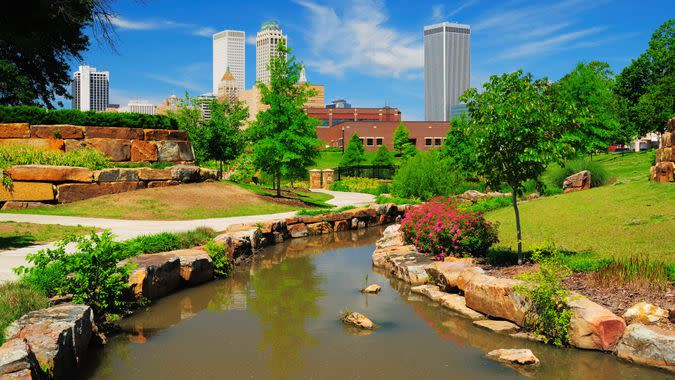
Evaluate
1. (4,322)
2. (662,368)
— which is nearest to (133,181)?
(4,322)

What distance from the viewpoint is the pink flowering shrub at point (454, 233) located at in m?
11.5

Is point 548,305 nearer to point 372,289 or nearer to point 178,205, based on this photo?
point 372,289

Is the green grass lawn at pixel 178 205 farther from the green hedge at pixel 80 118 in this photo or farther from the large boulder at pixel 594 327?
the large boulder at pixel 594 327

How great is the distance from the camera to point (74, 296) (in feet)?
23.6

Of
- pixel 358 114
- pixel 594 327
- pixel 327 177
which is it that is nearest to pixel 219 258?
pixel 594 327

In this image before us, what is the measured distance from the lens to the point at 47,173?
18531 mm

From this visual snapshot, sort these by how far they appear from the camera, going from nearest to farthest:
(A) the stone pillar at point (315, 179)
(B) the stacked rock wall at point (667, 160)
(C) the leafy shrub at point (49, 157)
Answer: (B) the stacked rock wall at point (667, 160), (C) the leafy shrub at point (49, 157), (A) the stone pillar at point (315, 179)

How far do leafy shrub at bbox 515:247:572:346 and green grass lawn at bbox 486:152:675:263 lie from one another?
2.81 metres

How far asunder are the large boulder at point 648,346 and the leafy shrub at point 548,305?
0.68m

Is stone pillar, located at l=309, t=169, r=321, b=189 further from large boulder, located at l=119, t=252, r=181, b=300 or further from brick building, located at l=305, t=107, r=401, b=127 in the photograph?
brick building, located at l=305, t=107, r=401, b=127

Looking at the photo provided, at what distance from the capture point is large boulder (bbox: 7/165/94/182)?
18.3 metres

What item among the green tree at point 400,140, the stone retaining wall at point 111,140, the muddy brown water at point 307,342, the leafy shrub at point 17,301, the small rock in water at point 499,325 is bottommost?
the muddy brown water at point 307,342

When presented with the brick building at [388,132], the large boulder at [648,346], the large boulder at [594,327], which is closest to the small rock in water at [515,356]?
the large boulder at [594,327]

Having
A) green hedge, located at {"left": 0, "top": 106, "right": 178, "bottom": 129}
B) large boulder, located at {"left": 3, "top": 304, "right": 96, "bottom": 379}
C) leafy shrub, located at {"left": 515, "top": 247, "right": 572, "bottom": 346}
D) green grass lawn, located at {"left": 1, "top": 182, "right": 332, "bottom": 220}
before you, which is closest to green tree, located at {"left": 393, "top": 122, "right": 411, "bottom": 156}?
green grass lawn, located at {"left": 1, "top": 182, "right": 332, "bottom": 220}
